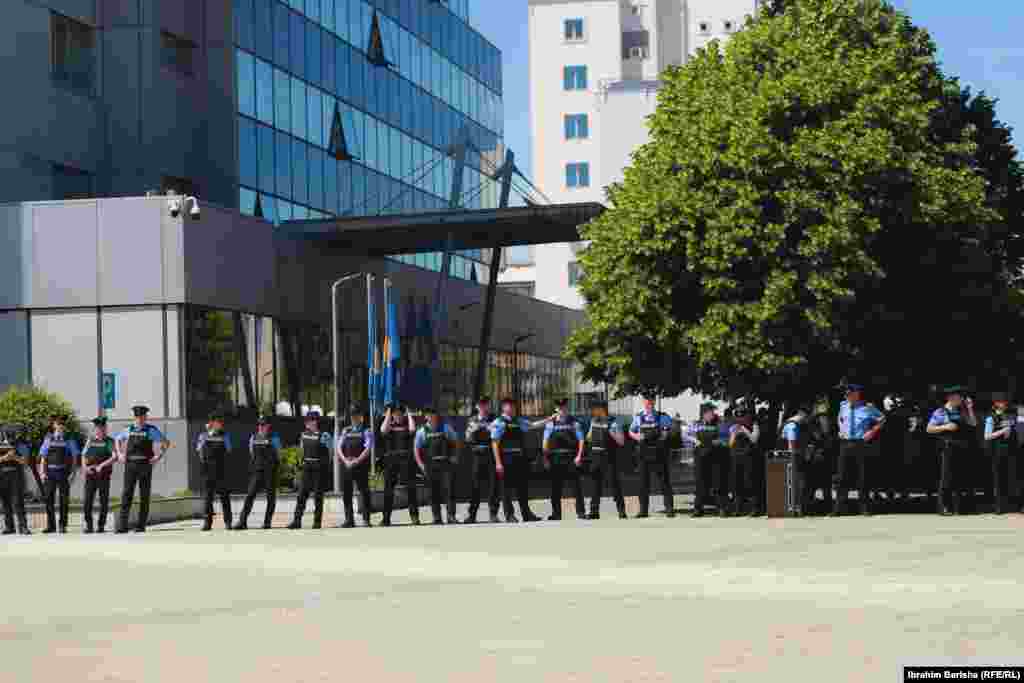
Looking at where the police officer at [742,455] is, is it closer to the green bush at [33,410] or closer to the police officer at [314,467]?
the police officer at [314,467]

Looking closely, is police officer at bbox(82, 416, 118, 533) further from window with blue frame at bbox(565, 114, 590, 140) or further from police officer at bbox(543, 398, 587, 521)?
window with blue frame at bbox(565, 114, 590, 140)

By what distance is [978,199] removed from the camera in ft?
107

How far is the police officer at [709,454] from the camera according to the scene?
29078mm

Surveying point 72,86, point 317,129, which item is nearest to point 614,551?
point 72,86

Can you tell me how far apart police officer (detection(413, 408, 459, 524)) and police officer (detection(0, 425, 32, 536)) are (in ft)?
19.8

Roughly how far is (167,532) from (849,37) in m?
15.6

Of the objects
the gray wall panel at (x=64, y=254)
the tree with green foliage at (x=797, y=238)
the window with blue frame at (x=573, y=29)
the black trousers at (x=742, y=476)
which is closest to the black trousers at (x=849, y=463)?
the black trousers at (x=742, y=476)

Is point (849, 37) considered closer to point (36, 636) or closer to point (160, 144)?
point (160, 144)

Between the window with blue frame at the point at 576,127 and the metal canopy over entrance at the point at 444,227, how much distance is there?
2423 inches

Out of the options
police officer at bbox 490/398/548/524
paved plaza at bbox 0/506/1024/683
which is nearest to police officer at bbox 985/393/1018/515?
paved plaza at bbox 0/506/1024/683

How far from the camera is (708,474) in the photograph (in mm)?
29422

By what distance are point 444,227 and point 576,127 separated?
66.2 meters

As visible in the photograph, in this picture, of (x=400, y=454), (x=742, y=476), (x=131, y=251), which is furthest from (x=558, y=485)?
(x=131, y=251)

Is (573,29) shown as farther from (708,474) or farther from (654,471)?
(654,471)
